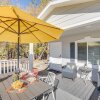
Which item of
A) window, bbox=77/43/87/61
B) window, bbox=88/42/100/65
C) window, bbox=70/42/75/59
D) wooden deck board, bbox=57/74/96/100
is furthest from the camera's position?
window, bbox=70/42/75/59

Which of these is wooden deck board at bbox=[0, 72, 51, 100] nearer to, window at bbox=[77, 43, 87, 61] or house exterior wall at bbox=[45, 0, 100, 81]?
house exterior wall at bbox=[45, 0, 100, 81]

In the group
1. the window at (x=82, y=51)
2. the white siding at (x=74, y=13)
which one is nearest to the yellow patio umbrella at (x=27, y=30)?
the white siding at (x=74, y=13)

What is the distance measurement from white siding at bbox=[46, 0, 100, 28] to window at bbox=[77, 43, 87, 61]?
2.52m

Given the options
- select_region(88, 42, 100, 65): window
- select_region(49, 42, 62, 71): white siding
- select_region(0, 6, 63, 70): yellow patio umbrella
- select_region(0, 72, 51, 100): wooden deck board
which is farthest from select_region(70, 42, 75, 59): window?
select_region(0, 72, 51, 100): wooden deck board

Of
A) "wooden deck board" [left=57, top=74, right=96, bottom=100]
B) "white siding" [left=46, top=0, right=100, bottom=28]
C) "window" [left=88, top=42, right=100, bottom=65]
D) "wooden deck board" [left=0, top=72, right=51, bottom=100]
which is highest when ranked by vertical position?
"white siding" [left=46, top=0, right=100, bottom=28]

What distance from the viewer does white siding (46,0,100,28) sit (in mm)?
4543

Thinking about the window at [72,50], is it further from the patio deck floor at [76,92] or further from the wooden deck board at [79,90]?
the patio deck floor at [76,92]

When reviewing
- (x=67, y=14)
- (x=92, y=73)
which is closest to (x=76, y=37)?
(x=92, y=73)

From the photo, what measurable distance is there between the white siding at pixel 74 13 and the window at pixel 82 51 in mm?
2519

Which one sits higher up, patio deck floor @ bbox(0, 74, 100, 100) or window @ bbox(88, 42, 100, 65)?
window @ bbox(88, 42, 100, 65)

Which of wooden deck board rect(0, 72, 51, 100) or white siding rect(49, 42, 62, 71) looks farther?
white siding rect(49, 42, 62, 71)

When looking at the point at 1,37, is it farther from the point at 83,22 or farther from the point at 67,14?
the point at 83,22

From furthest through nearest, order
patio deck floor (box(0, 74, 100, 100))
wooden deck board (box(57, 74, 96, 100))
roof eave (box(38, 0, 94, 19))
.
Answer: wooden deck board (box(57, 74, 96, 100)), patio deck floor (box(0, 74, 100, 100)), roof eave (box(38, 0, 94, 19))

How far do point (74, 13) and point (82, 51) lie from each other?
340cm
